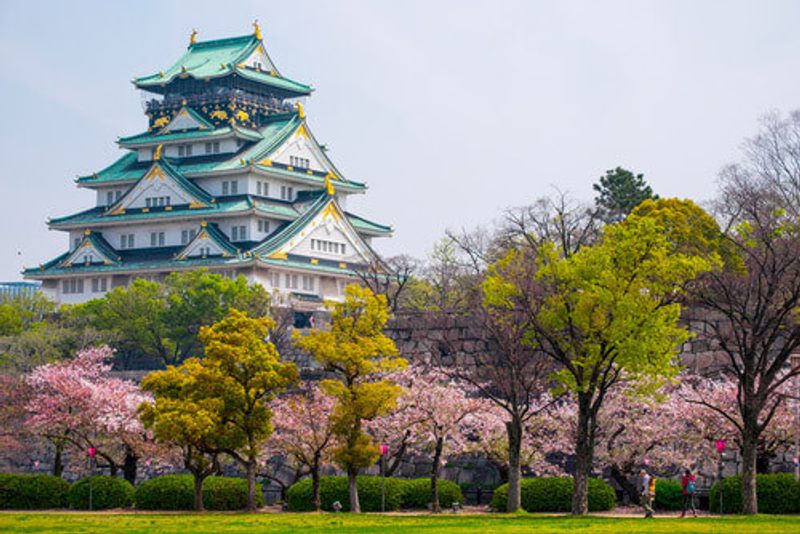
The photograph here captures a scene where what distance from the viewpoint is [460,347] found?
191ft

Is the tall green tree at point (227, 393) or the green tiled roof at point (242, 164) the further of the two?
the green tiled roof at point (242, 164)

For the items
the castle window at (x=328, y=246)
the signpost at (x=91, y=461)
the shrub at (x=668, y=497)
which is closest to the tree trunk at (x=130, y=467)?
the signpost at (x=91, y=461)

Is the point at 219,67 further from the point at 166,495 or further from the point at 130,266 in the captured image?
the point at 166,495

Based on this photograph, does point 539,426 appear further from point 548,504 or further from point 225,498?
point 225,498

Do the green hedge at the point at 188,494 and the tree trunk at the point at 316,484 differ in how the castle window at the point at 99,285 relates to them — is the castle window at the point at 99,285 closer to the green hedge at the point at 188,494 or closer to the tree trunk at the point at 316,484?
the green hedge at the point at 188,494

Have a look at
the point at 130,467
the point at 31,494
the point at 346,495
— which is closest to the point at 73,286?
the point at 130,467

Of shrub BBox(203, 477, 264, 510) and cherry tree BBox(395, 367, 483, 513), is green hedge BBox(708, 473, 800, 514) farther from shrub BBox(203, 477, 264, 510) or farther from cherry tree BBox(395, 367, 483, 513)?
shrub BBox(203, 477, 264, 510)

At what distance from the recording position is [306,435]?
49.2 m

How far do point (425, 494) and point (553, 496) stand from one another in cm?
460

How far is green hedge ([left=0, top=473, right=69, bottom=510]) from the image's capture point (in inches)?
2052

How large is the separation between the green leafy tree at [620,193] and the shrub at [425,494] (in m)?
30.6

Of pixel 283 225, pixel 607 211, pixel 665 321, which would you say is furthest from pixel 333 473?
pixel 283 225

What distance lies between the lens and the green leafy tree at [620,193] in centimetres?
7925

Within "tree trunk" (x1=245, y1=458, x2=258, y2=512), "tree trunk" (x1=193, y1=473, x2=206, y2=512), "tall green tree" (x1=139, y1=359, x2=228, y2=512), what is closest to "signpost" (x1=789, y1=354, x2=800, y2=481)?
"tree trunk" (x1=245, y1=458, x2=258, y2=512)
